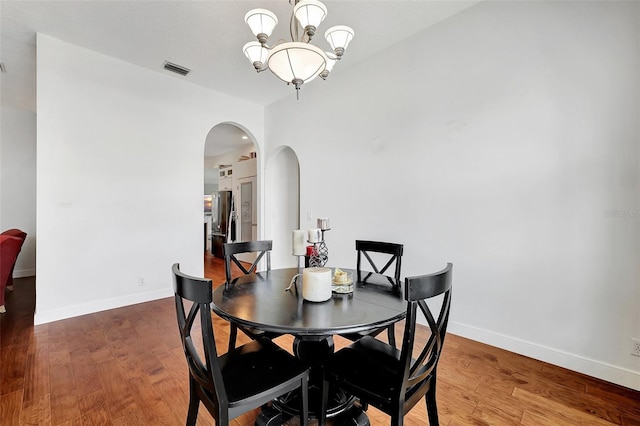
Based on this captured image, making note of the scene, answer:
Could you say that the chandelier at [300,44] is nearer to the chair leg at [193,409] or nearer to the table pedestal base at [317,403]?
the table pedestal base at [317,403]

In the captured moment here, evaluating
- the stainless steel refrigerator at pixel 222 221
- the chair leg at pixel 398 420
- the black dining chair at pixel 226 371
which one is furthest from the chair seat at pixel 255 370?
the stainless steel refrigerator at pixel 222 221

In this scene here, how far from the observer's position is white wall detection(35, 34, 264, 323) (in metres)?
3.05

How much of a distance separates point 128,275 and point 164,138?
6.12 ft

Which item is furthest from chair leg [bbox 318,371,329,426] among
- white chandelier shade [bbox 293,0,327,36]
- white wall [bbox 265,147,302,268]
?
white wall [bbox 265,147,302,268]

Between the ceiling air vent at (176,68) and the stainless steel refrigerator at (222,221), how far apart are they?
3.27 metres

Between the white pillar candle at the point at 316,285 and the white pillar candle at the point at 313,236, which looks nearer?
the white pillar candle at the point at 316,285

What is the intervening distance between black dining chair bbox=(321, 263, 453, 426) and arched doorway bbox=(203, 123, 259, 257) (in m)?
4.03

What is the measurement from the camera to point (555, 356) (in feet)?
7.14

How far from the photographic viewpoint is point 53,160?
3.07 m

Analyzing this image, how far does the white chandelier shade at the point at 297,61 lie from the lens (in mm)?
1796

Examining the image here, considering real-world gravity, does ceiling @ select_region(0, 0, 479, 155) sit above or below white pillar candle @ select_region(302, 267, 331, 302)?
above

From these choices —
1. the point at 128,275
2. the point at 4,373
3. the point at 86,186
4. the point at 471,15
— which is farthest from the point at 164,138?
the point at 471,15

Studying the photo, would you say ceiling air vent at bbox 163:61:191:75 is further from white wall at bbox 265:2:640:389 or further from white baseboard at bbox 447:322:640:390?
white baseboard at bbox 447:322:640:390

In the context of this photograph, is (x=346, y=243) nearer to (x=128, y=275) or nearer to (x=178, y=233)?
(x=178, y=233)
